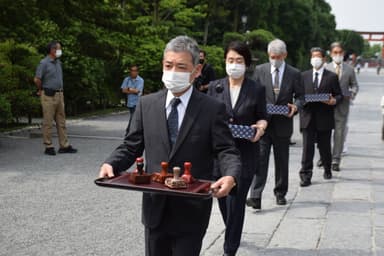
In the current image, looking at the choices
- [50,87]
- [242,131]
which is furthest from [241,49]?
[50,87]

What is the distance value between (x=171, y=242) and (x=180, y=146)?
1.90 ft

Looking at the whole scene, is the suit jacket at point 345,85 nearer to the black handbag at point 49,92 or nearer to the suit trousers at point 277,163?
the suit trousers at point 277,163

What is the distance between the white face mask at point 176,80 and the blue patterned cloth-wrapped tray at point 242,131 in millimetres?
1901

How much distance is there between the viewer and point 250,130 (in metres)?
5.09

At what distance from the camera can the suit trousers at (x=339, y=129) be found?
33.4 ft

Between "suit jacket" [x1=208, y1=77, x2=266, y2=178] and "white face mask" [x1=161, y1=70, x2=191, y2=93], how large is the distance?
2.04 m

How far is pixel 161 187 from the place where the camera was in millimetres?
2842

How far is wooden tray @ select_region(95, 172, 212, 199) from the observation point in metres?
2.75

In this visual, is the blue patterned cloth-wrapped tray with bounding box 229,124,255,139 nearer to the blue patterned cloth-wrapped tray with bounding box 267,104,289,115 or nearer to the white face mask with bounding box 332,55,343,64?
the blue patterned cloth-wrapped tray with bounding box 267,104,289,115

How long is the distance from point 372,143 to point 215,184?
12260 mm

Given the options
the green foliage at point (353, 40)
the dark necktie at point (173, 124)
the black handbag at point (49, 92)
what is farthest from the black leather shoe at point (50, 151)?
the green foliage at point (353, 40)

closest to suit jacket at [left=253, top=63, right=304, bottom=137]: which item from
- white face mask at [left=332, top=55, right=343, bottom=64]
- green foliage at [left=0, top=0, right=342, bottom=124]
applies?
white face mask at [left=332, top=55, right=343, bottom=64]

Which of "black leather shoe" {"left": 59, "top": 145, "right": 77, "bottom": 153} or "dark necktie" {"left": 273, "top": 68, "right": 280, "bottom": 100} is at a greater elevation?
"dark necktie" {"left": 273, "top": 68, "right": 280, "bottom": 100}

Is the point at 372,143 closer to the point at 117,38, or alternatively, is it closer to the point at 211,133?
the point at 117,38
